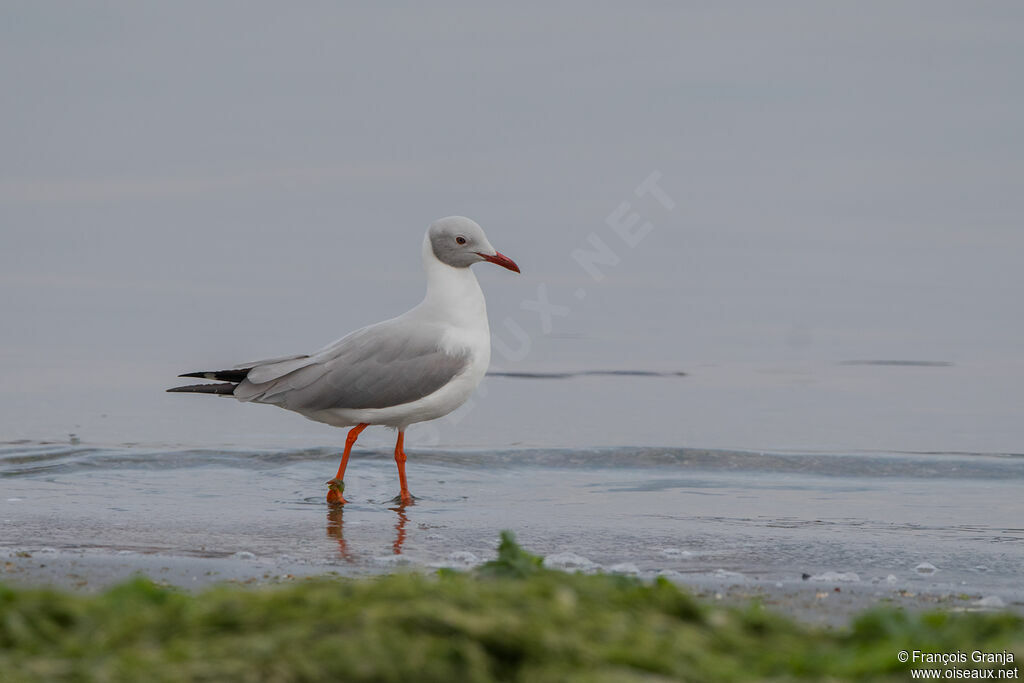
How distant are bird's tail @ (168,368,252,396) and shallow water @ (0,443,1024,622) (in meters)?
0.65

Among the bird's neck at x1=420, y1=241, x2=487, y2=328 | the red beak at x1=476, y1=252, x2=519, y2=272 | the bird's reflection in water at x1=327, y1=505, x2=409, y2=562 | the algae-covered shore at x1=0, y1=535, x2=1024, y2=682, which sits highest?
the red beak at x1=476, y1=252, x2=519, y2=272

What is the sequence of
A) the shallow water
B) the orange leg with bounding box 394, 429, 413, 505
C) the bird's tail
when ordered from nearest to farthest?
the shallow water → the orange leg with bounding box 394, 429, 413, 505 → the bird's tail

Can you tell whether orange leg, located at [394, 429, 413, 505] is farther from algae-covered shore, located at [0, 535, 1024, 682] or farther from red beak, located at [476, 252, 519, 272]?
algae-covered shore, located at [0, 535, 1024, 682]

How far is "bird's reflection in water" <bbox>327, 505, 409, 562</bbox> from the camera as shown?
623 cm

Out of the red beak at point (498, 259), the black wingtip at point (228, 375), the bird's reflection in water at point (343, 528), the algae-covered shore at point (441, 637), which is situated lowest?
the bird's reflection in water at point (343, 528)

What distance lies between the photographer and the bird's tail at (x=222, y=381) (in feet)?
27.5

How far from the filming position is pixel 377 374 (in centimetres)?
816

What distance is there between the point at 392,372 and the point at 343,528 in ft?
4.77

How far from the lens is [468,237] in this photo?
342 inches

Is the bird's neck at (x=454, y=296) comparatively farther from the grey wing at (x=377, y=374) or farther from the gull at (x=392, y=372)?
the grey wing at (x=377, y=374)

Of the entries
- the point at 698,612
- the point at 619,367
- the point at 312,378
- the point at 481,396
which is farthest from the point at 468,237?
the point at 619,367

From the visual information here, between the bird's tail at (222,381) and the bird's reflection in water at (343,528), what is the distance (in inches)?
51.1

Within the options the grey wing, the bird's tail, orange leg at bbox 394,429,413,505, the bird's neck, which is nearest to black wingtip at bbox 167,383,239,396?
the bird's tail

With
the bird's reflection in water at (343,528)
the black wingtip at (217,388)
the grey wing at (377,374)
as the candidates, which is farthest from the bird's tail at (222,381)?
the bird's reflection in water at (343,528)
